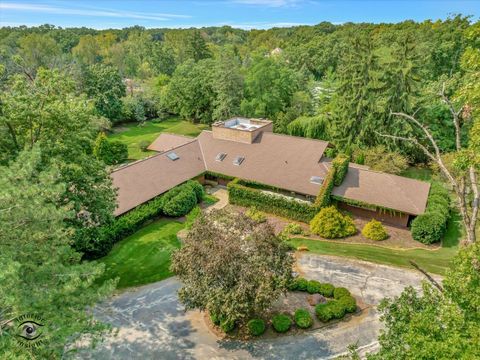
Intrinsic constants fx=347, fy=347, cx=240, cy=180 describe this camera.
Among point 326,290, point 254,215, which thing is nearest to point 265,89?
point 254,215

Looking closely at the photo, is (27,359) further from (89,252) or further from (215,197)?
(215,197)

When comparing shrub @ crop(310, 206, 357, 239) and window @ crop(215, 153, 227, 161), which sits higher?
window @ crop(215, 153, 227, 161)

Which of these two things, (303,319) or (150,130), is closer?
(303,319)

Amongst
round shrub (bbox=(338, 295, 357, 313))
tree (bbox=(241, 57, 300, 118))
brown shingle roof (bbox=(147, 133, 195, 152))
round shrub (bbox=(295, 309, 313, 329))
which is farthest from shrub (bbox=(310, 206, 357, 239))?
tree (bbox=(241, 57, 300, 118))

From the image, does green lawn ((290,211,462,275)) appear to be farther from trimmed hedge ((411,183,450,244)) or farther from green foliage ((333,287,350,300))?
green foliage ((333,287,350,300))

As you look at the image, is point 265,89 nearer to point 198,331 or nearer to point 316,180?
point 316,180

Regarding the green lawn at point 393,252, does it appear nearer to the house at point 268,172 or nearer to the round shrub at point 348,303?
the house at point 268,172

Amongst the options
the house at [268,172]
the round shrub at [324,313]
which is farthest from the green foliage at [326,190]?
the round shrub at [324,313]
